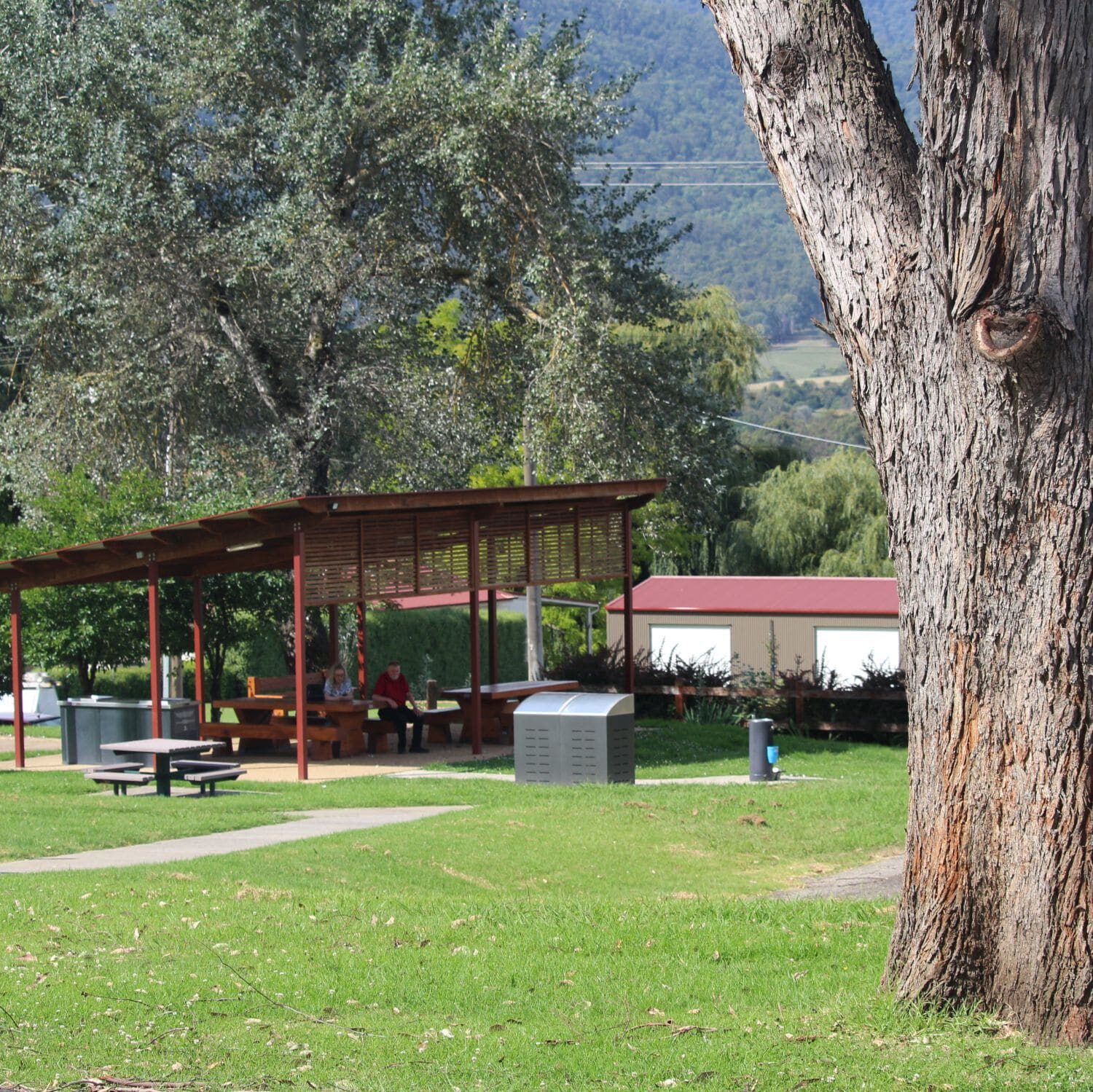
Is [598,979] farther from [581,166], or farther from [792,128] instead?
[581,166]

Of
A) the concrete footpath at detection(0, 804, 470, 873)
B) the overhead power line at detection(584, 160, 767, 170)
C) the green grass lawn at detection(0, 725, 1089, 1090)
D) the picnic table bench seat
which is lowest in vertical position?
the concrete footpath at detection(0, 804, 470, 873)

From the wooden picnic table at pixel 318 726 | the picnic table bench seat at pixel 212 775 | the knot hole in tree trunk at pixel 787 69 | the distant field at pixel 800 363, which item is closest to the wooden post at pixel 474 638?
the wooden picnic table at pixel 318 726

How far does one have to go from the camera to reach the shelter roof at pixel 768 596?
28.8 metres

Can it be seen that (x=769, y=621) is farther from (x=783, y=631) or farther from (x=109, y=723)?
(x=109, y=723)

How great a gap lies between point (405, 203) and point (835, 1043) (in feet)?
62.9

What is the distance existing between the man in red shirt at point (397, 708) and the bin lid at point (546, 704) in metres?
3.85

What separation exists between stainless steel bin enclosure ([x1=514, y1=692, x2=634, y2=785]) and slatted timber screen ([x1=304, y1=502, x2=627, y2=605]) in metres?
3.26

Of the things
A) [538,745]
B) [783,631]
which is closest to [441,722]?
[538,745]

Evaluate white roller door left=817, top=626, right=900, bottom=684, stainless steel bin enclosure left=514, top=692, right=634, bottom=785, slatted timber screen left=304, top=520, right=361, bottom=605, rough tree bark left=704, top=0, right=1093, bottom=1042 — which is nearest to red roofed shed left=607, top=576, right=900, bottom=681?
white roller door left=817, top=626, right=900, bottom=684

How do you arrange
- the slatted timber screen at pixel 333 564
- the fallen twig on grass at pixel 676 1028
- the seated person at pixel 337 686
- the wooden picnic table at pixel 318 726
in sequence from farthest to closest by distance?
the seated person at pixel 337 686, the wooden picnic table at pixel 318 726, the slatted timber screen at pixel 333 564, the fallen twig on grass at pixel 676 1028

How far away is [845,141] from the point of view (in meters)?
5.81

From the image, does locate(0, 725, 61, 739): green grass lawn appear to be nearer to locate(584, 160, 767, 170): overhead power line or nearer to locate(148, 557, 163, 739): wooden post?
locate(148, 557, 163, 739): wooden post

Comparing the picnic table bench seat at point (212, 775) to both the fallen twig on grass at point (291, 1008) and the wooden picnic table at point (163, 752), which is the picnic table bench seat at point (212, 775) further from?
the fallen twig on grass at point (291, 1008)

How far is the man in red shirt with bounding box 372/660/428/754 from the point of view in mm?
20438
